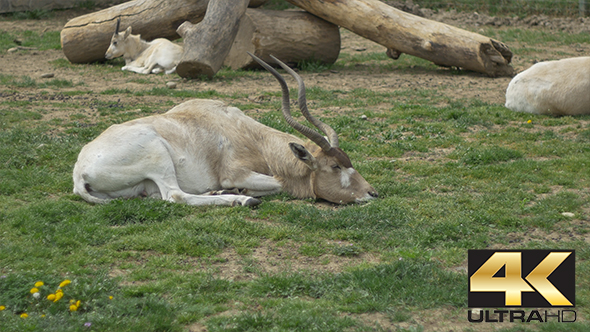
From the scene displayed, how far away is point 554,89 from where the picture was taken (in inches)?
381

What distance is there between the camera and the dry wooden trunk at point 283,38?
518 inches

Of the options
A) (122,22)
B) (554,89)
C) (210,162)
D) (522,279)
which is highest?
(522,279)

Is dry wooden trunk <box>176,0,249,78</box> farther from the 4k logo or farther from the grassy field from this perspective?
the 4k logo

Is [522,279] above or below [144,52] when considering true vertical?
above

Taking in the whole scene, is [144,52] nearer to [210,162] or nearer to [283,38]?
[283,38]

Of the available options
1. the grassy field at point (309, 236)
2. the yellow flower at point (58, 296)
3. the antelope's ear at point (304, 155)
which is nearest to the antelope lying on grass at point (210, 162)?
the antelope's ear at point (304, 155)

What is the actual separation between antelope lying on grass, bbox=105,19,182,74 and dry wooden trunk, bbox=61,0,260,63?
0.40 meters

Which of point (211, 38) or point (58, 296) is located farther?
point (211, 38)

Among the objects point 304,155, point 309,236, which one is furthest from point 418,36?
point 309,236

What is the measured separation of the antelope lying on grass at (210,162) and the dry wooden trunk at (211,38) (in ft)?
17.4

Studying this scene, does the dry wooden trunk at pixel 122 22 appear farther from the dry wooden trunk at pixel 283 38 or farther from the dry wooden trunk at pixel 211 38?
the dry wooden trunk at pixel 211 38

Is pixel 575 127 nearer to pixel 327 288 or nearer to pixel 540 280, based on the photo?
pixel 540 280

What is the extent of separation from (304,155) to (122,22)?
1017 cm

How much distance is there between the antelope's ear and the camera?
20.9 feet
